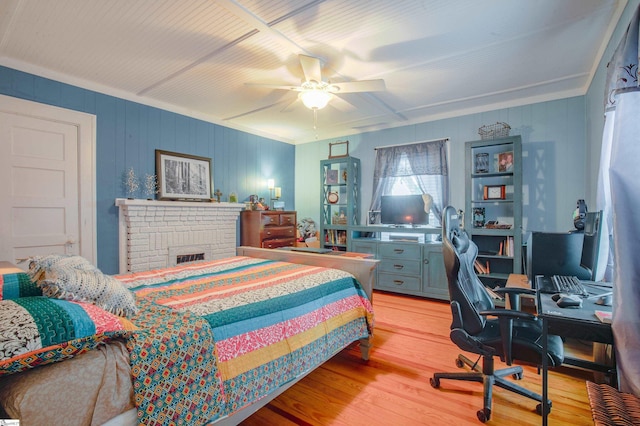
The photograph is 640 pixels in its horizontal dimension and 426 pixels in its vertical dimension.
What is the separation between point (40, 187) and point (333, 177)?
12.3 feet

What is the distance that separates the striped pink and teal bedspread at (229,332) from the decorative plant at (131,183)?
1.79 metres

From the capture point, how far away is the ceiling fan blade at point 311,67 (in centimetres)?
241

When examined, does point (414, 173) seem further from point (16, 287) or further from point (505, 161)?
point (16, 287)

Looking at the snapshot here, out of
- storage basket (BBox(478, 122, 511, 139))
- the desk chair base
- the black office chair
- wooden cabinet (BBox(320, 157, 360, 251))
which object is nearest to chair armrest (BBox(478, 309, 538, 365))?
the black office chair

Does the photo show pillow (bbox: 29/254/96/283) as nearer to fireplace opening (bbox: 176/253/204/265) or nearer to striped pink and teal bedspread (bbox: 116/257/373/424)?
striped pink and teal bedspread (bbox: 116/257/373/424)

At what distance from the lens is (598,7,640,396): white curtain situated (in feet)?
4.03

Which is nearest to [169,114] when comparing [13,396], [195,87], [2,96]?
[195,87]

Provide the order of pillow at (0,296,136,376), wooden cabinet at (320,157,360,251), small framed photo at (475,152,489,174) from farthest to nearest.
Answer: wooden cabinet at (320,157,360,251) < small framed photo at (475,152,489,174) < pillow at (0,296,136,376)

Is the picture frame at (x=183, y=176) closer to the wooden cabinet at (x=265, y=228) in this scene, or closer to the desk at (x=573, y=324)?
the wooden cabinet at (x=265, y=228)

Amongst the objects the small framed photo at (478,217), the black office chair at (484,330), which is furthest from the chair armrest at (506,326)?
the small framed photo at (478,217)

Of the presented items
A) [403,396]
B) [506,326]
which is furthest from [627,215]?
[403,396]

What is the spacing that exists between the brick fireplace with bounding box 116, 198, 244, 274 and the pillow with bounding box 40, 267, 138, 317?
2433mm

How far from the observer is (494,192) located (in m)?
3.84

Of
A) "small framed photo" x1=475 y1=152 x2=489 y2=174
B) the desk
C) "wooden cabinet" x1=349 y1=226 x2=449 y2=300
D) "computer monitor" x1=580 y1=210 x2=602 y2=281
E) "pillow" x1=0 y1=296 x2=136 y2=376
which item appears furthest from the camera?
"wooden cabinet" x1=349 y1=226 x2=449 y2=300
